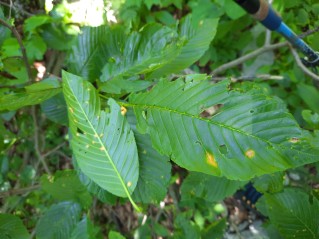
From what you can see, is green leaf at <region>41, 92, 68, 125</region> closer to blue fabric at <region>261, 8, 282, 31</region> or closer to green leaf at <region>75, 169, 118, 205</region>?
green leaf at <region>75, 169, 118, 205</region>

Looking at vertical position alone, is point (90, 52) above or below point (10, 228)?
above

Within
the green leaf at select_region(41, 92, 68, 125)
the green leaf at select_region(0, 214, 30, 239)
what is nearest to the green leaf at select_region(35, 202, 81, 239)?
the green leaf at select_region(0, 214, 30, 239)

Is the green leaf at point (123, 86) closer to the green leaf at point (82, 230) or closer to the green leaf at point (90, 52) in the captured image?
the green leaf at point (90, 52)

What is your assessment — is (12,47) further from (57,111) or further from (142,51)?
(142,51)

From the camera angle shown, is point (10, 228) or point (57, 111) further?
point (57, 111)

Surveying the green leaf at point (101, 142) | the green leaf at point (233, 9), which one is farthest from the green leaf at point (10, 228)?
the green leaf at point (233, 9)

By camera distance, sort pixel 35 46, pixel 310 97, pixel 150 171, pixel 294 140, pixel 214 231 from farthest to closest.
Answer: pixel 35 46 < pixel 310 97 < pixel 214 231 < pixel 150 171 < pixel 294 140

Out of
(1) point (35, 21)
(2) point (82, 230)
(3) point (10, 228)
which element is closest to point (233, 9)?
(1) point (35, 21)
